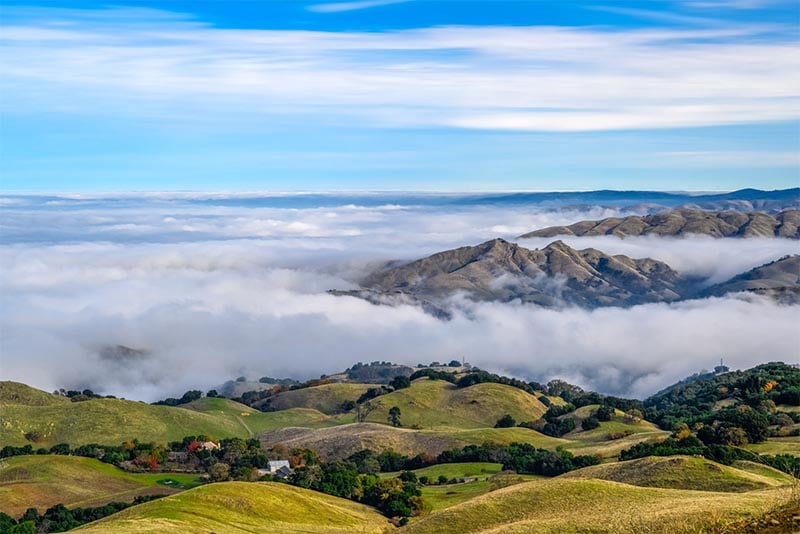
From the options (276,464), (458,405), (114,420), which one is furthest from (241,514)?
(458,405)

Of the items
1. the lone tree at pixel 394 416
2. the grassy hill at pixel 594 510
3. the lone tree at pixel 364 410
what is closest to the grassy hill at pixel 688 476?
the grassy hill at pixel 594 510

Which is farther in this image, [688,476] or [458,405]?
[458,405]

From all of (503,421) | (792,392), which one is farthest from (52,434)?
(792,392)

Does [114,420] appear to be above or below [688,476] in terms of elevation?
below

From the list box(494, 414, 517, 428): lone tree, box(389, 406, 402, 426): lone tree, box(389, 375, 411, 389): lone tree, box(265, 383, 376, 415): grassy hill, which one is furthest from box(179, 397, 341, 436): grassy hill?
box(494, 414, 517, 428): lone tree

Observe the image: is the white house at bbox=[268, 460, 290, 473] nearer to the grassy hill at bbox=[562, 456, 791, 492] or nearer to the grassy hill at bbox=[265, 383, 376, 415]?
the grassy hill at bbox=[562, 456, 791, 492]

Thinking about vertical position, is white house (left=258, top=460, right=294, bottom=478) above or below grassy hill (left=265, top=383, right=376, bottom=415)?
above

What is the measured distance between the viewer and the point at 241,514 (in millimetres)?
61688

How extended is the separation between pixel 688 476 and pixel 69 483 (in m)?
59.9

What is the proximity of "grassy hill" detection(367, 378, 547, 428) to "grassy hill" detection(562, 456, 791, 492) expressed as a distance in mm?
86985

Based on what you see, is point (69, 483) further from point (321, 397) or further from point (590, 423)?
point (321, 397)

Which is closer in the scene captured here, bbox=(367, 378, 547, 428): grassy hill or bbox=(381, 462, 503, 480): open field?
bbox=(381, 462, 503, 480): open field

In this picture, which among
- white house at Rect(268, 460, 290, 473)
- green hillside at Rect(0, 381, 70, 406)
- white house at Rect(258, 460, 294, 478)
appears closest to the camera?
white house at Rect(258, 460, 294, 478)

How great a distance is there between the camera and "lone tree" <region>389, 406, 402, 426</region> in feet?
500
